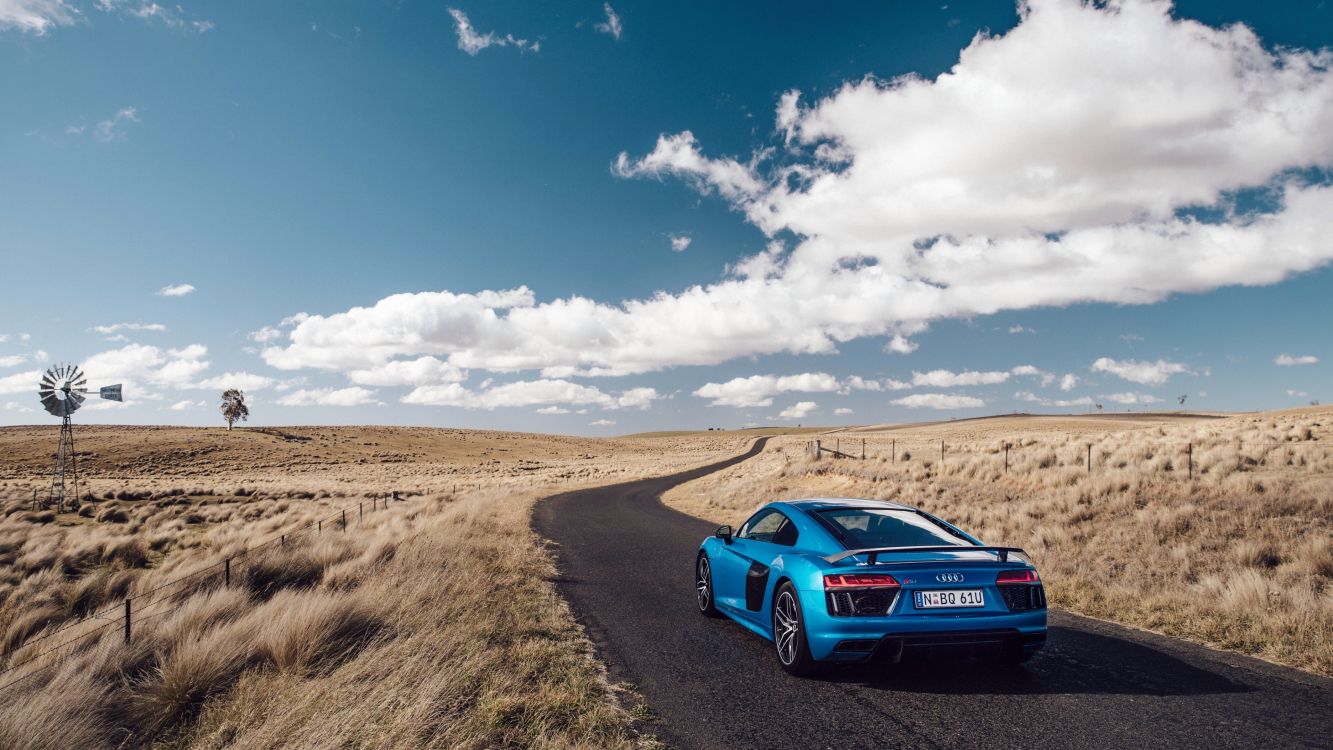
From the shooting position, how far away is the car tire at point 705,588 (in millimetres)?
7809

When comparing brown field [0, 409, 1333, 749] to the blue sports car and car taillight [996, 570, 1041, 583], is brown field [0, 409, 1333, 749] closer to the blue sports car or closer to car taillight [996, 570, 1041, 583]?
the blue sports car

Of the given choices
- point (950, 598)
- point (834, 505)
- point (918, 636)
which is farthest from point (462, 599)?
point (950, 598)

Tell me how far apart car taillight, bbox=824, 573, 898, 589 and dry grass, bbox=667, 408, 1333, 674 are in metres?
3.76

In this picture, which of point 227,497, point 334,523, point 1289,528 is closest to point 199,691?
point 1289,528

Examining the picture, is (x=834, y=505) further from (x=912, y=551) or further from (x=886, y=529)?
(x=912, y=551)

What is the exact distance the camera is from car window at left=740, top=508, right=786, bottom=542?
271 inches

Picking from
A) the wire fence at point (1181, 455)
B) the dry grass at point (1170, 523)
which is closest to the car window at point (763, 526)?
the dry grass at point (1170, 523)

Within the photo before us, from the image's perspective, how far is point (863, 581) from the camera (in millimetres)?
5164

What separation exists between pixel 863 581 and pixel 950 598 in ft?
2.16

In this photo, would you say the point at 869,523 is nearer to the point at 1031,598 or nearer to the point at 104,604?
the point at 1031,598

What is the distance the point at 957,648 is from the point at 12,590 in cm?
1604

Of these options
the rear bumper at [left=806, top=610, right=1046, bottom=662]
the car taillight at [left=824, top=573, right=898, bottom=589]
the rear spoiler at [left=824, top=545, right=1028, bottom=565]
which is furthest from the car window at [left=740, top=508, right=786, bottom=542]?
the rear bumper at [left=806, top=610, right=1046, bottom=662]

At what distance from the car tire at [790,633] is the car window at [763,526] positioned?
85 cm

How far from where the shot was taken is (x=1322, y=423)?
2900 cm
